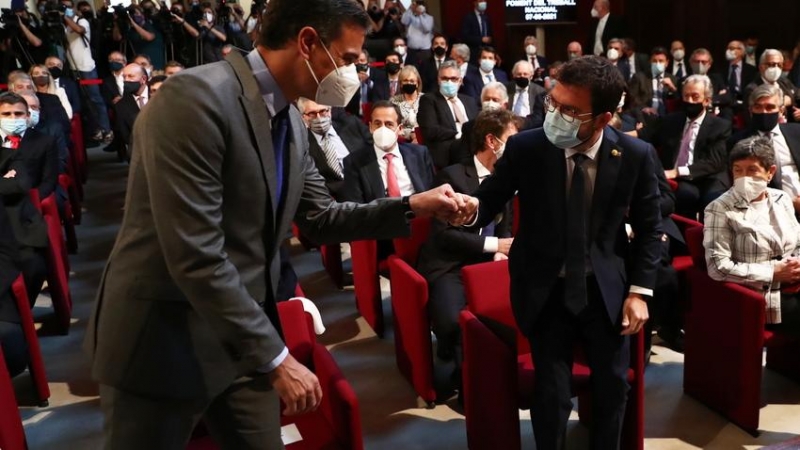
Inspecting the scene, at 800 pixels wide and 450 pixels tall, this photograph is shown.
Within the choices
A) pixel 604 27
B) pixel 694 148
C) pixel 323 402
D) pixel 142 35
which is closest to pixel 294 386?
pixel 323 402

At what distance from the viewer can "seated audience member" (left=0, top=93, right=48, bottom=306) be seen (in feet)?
13.2

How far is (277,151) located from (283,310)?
1008 mm

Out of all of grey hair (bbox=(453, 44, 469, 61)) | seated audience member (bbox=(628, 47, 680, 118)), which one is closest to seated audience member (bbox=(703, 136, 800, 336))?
seated audience member (bbox=(628, 47, 680, 118))

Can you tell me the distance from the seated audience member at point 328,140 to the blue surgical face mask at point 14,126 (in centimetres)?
169

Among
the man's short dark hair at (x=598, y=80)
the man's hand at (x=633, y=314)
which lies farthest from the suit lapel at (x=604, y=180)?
the man's hand at (x=633, y=314)

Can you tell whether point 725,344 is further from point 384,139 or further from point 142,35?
point 142,35

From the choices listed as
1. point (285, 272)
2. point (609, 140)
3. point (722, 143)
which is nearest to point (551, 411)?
point (609, 140)

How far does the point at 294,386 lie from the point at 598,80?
139 cm

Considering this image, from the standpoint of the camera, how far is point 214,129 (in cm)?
135

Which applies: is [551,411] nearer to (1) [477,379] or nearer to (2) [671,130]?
(1) [477,379]

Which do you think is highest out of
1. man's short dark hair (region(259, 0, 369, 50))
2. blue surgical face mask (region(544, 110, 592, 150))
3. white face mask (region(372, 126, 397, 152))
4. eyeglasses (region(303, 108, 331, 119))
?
man's short dark hair (region(259, 0, 369, 50))

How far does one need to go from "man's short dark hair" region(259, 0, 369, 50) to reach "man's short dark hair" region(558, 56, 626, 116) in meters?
1.07

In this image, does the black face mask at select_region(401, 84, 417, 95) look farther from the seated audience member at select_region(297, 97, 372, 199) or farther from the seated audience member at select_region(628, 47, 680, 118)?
the seated audience member at select_region(628, 47, 680, 118)

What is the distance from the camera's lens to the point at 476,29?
1203cm
